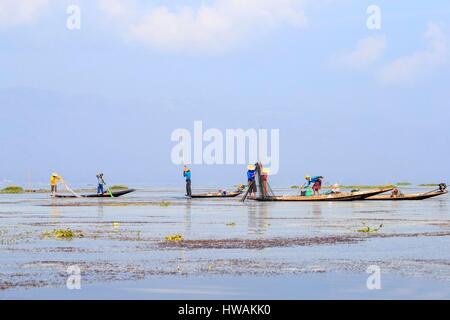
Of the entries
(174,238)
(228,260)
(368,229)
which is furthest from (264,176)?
(228,260)

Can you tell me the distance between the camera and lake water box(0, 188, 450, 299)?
14258mm

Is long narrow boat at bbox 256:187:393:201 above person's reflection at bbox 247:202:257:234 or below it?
above

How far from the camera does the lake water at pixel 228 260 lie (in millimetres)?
14258

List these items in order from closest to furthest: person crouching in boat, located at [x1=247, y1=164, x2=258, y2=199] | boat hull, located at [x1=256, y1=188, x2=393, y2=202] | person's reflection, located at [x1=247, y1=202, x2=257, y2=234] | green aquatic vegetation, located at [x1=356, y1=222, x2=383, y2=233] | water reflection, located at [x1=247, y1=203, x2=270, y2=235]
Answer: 1. green aquatic vegetation, located at [x1=356, y1=222, x2=383, y2=233]
2. water reflection, located at [x1=247, y1=203, x2=270, y2=235]
3. person's reflection, located at [x1=247, y1=202, x2=257, y2=234]
4. boat hull, located at [x1=256, y1=188, x2=393, y2=202]
5. person crouching in boat, located at [x1=247, y1=164, x2=258, y2=199]

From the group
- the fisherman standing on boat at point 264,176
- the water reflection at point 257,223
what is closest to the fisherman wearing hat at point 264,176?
the fisherman standing on boat at point 264,176

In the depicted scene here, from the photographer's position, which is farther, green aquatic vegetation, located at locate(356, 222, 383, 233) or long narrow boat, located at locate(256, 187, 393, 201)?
long narrow boat, located at locate(256, 187, 393, 201)

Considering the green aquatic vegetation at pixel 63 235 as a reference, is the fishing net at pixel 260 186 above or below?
above

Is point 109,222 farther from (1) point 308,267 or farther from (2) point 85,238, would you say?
(1) point 308,267

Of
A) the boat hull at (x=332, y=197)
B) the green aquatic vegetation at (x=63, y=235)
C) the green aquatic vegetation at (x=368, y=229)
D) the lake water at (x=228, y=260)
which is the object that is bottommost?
the lake water at (x=228, y=260)

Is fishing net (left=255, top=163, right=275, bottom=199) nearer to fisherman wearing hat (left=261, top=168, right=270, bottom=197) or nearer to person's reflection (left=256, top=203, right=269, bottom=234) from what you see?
fisherman wearing hat (left=261, top=168, right=270, bottom=197)

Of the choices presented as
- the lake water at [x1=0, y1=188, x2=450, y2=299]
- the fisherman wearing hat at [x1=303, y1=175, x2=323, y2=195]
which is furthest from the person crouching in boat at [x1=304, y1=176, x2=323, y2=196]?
the lake water at [x1=0, y1=188, x2=450, y2=299]

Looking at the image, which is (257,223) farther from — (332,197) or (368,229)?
(332,197)

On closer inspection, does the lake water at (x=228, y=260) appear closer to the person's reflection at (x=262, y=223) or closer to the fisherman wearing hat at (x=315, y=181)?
the person's reflection at (x=262, y=223)
